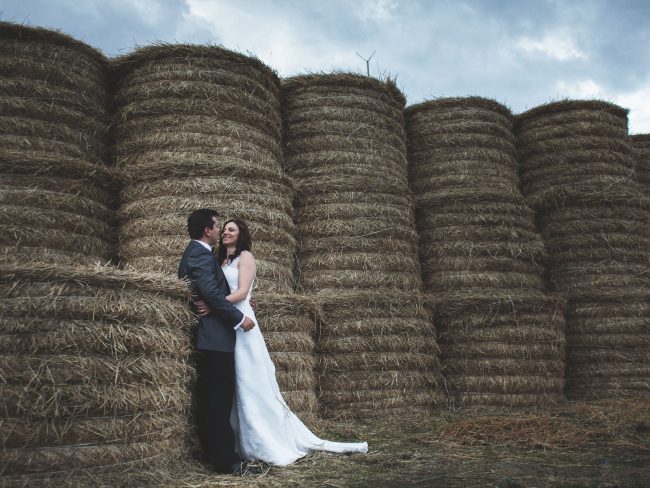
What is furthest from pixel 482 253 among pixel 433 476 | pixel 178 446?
pixel 178 446

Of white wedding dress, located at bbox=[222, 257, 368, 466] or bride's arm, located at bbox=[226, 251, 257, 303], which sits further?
bride's arm, located at bbox=[226, 251, 257, 303]

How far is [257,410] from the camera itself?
4.23 metres

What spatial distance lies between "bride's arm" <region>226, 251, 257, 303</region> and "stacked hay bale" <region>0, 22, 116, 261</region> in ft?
4.95

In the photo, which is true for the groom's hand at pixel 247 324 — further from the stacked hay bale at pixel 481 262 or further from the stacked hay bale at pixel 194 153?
the stacked hay bale at pixel 481 262

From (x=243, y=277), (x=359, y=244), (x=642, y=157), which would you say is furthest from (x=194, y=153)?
(x=642, y=157)

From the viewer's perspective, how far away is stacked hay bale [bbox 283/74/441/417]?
19.6ft

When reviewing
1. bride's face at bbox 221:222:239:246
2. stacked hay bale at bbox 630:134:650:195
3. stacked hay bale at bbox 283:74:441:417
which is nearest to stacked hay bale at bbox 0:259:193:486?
bride's face at bbox 221:222:239:246

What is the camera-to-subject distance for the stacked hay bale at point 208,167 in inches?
205

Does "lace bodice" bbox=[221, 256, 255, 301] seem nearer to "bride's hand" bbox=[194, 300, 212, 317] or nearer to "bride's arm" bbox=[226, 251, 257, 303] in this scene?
"bride's arm" bbox=[226, 251, 257, 303]

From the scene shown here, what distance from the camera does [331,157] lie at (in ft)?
21.9

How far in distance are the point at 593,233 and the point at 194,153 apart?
15.2 feet

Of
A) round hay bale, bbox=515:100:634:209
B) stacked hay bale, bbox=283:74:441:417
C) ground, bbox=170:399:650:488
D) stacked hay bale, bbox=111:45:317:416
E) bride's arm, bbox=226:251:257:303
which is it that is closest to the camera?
ground, bbox=170:399:650:488

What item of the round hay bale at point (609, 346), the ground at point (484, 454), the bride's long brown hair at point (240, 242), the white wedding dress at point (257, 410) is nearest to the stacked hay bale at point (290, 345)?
the ground at point (484, 454)

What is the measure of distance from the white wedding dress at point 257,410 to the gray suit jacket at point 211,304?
0.12 metres
